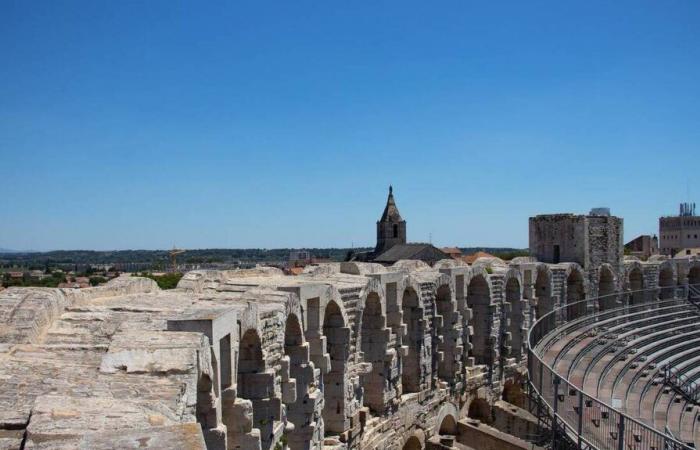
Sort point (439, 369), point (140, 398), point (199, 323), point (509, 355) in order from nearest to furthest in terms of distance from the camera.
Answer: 1. point (140, 398)
2. point (199, 323)
3. point (439, 369)
4. point (509, 355)

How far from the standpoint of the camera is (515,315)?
1988cm

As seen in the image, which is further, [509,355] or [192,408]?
[509,355]

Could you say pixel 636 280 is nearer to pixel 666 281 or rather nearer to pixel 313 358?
pixel 666 281

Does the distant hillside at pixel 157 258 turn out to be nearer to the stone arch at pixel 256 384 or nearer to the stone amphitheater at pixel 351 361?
the stone amphitheater at pixel 351 361

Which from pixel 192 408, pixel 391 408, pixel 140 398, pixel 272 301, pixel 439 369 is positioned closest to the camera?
pixel 140 398

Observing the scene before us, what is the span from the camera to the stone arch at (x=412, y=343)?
15133mm

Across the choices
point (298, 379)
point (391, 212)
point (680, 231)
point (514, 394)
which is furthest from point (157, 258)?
point (298, 379)

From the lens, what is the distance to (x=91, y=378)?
471 centimetres

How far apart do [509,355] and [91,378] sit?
16.6 metres

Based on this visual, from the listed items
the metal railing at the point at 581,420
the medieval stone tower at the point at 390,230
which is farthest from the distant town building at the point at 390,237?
the metal railing at the point at 581,420

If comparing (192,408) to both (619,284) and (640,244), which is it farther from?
(640,244)

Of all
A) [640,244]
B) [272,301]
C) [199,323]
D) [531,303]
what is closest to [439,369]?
[531,303]

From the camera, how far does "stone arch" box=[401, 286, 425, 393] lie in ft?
49.6

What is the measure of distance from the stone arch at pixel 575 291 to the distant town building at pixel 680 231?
33.6 metres
